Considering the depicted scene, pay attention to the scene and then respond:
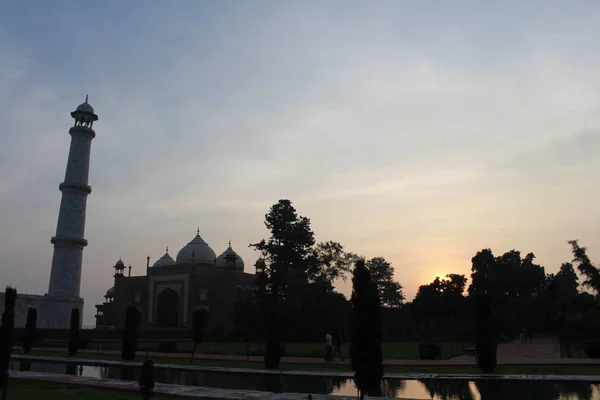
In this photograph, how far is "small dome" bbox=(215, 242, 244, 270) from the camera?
63.3 m

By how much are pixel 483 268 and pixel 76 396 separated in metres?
58.1

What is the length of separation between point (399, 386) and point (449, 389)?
181 centimetres

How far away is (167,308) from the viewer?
64.4m

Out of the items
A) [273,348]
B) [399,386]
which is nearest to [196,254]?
[273,348]

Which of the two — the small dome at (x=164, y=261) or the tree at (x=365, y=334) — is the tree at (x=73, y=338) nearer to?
the tree at (x=365, y=334)

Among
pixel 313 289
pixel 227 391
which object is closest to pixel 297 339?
pixel 313 289

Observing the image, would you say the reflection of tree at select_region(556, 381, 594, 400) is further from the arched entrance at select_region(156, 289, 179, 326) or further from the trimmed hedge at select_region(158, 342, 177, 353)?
the arched entrance at select_region(156, 289, 179, 326)

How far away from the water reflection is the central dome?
46.1 meters

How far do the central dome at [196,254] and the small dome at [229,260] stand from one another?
2.86ft

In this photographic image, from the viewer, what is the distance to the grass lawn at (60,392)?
39.9 feet

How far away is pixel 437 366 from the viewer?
19781 millimetres

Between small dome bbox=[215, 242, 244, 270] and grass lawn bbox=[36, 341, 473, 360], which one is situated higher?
small dome bbox=[215, 242, 244, 270]

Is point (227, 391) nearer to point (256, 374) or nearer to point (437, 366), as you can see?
point (256, 374)

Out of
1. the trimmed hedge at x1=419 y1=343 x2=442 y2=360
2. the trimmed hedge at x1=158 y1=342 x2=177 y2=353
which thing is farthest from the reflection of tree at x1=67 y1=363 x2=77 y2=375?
the trimmed hedge at x1=419 y1=343 x2=442 y2=360
